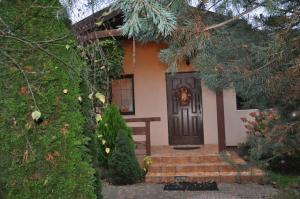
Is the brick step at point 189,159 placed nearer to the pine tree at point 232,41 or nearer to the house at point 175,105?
A: the house at point 175,105

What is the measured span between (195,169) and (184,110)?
3040 millimetres

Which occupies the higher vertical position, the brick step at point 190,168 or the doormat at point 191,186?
the brick step at point 190,168

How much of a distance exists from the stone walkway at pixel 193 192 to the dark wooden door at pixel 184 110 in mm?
3500

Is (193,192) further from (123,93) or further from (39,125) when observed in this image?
(123,93)

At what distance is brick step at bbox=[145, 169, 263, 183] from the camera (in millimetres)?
7723

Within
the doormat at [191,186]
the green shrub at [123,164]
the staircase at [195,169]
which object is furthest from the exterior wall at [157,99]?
the doormat at [191,186]

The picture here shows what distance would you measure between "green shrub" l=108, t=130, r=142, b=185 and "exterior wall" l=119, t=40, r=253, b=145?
3173mm

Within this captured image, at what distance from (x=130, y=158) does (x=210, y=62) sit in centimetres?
449

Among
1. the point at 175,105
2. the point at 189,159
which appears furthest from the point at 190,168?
the point at 175,105

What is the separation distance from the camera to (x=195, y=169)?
27.5 ft

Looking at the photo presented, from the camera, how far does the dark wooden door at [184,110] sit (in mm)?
11062

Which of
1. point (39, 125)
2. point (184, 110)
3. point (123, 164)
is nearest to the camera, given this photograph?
point (39, 125)

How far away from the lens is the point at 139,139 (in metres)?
11.3

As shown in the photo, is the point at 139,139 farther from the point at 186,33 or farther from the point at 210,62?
the point at 186,33
